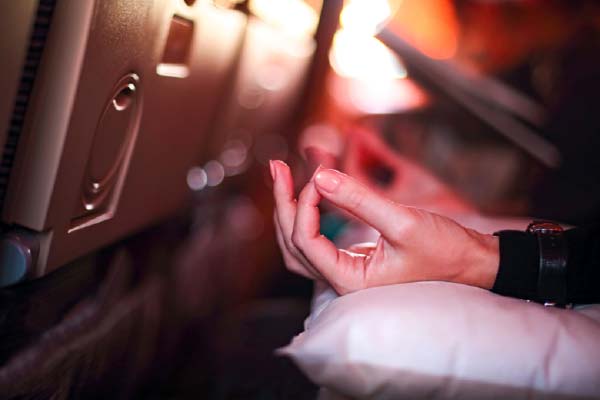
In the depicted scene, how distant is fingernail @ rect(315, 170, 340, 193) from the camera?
62cm

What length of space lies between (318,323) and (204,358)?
92 centimetres

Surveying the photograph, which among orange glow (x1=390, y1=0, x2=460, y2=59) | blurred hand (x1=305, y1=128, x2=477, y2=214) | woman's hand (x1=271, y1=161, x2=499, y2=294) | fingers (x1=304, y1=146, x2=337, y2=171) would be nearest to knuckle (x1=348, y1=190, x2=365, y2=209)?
woman's hand (x1=271, y1=161, x2=499, y2=294)

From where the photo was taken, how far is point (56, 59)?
0.56 meters

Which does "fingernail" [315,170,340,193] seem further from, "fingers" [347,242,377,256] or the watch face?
the watch face

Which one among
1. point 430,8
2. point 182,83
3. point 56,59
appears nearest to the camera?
point 56,59

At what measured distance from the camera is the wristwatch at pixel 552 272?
698 millimetres

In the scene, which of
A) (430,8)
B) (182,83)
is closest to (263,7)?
(182,83)

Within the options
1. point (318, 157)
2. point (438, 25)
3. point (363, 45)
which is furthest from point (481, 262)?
point (438, 25)

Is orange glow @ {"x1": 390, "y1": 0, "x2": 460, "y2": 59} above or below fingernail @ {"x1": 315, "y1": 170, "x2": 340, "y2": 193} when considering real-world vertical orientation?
above

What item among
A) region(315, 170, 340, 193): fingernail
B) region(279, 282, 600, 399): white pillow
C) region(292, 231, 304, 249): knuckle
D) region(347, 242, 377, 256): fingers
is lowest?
region(279, 282, 600, 399): white pillow

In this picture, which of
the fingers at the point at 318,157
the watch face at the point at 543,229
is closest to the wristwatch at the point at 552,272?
the watch face at the point at 543,229

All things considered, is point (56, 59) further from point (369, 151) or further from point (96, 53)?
point (369, 151)

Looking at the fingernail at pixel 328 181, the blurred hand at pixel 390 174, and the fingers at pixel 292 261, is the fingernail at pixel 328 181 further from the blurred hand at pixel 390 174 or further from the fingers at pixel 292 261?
the blurred hand at pixel 390 174

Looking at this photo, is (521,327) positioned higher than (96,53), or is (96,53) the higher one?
(96,53)
